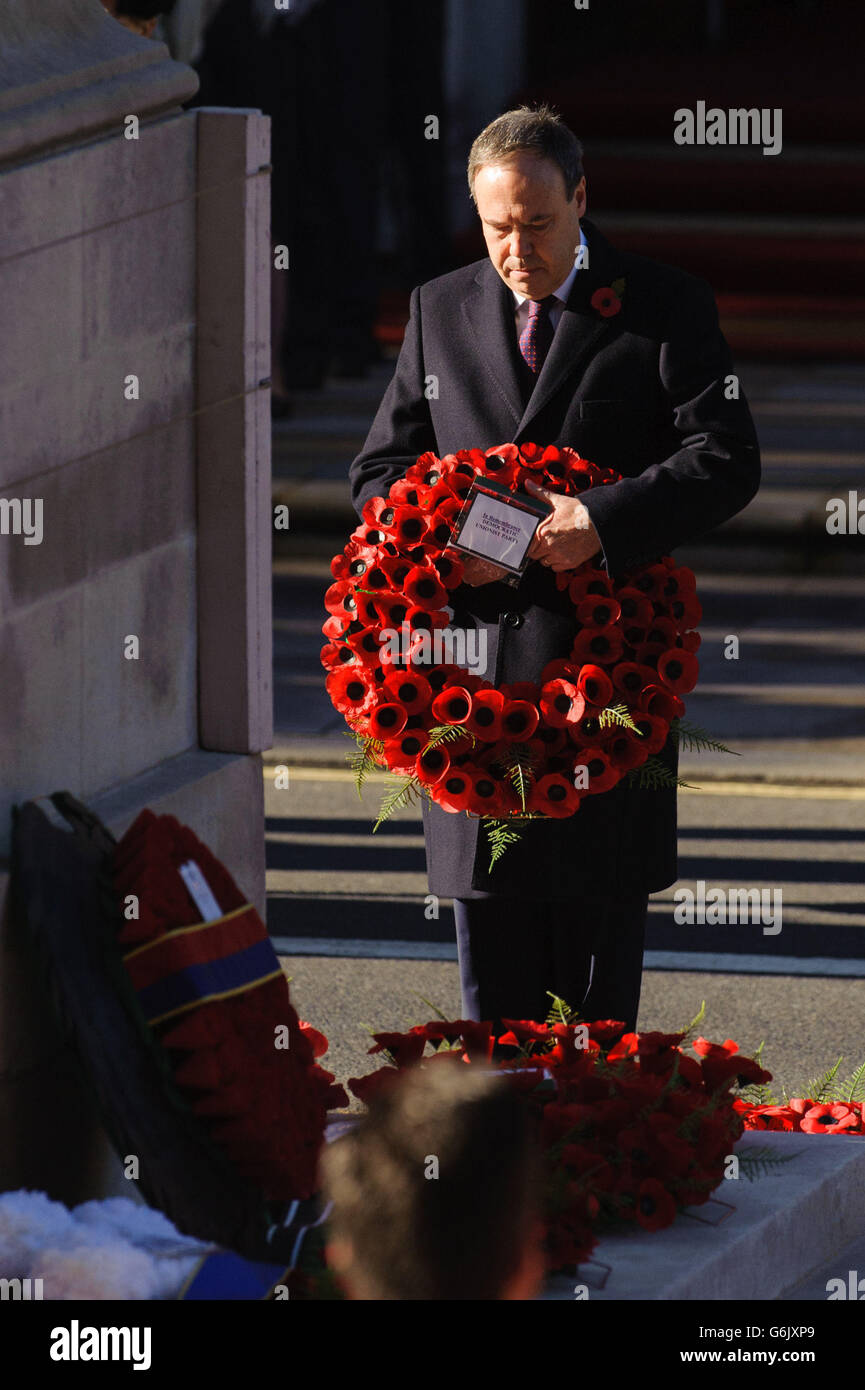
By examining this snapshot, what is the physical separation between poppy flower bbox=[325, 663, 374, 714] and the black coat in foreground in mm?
250

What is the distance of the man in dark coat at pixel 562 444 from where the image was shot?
449 centimetres

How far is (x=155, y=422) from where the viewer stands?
4684mm

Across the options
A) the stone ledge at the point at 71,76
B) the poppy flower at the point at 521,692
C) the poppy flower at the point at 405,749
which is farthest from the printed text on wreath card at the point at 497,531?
the stone ledge at the point at 71,76

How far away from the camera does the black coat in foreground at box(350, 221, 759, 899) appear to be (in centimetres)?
458

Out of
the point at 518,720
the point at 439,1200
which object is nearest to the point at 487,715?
the point at 518,720

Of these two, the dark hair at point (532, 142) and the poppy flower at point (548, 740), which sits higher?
the dark hair at point (532, 142)

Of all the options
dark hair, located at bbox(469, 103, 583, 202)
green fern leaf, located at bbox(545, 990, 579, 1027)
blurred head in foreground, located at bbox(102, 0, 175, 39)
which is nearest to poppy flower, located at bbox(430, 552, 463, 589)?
dark hair, located at bbox(469, 103, 583, 202)

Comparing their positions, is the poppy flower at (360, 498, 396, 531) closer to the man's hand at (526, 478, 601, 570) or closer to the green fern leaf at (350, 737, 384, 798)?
the man's hand at (526, 478, 601, 570)

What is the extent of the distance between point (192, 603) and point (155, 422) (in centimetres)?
38

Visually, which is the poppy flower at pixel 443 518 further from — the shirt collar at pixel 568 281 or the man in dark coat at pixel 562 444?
the shirt collar at pixel 568 281

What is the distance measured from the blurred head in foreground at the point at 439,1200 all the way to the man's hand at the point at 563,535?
1.46 m

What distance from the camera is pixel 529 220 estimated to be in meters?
4.45

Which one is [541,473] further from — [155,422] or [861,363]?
[861,363]
